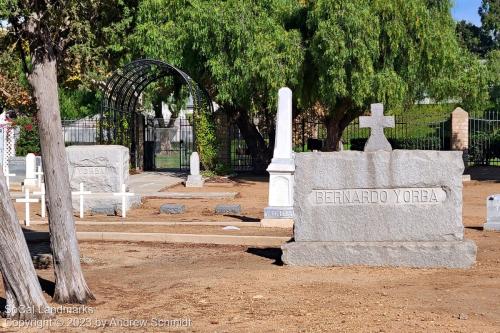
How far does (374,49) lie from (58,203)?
64.8 feet

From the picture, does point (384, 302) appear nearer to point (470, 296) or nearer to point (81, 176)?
point (470, 296)

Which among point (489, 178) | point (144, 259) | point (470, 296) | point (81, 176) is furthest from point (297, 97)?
point (470, 296)

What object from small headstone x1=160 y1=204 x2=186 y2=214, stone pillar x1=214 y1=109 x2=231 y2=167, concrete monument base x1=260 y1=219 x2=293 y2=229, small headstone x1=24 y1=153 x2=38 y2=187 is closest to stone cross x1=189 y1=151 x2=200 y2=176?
small headstone x1=24 y1=153 x2=38 y2=187

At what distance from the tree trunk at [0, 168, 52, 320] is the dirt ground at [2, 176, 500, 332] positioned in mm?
308

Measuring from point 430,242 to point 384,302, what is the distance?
8.01 ft

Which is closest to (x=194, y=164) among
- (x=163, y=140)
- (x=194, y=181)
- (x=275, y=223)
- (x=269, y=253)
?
(x=194, y=181)

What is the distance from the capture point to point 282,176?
51.6ft

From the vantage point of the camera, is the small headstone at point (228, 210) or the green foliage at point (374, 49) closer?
the small headstone at point (228, 210)

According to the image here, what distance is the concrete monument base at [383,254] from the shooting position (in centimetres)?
1012

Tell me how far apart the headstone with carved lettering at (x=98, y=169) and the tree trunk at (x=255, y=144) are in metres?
14.1

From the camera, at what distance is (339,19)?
26641 mm

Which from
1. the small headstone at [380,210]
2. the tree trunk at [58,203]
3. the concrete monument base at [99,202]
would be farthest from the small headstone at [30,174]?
the tree trunk at [58,203]

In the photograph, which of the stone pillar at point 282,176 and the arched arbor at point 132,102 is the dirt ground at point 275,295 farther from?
the arched arbor at point 132,102

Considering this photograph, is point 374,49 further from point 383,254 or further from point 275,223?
point 383,254
